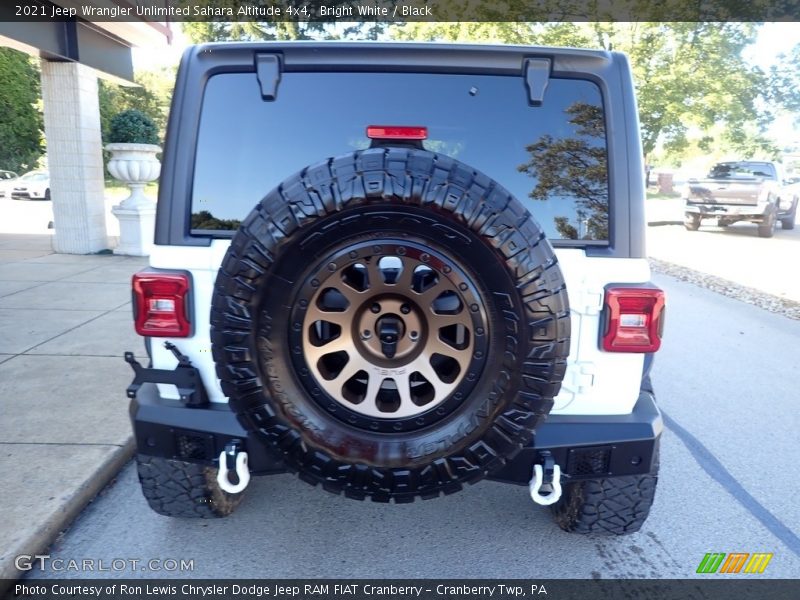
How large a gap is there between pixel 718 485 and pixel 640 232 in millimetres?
1947

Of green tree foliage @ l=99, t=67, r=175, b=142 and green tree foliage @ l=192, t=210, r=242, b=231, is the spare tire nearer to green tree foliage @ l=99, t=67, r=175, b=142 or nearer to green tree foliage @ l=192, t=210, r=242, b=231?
green tree foliage @ l=192, t=210, r=242, b=231

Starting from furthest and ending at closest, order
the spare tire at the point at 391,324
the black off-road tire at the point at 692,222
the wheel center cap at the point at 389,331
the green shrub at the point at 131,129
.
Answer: the black off-road tire at the point at 692,222
the green shrub at the point at 131,129
the wheel center cap at the point at 389,331
the spare tire at the point at 391,324

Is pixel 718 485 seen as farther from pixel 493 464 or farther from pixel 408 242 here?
pixel 408 242

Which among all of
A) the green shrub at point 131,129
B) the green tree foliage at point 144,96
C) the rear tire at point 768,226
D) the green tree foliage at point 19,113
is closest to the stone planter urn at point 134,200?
the green shrub at point 131,129

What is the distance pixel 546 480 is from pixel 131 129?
10148mm

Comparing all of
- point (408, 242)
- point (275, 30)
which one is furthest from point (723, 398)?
point (275, 30)

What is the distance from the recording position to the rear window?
7.25ft

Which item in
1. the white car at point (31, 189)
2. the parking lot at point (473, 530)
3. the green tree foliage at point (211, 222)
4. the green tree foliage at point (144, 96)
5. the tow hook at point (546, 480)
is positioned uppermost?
the green tree foliage at point (144, 96)

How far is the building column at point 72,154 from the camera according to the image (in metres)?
9.68

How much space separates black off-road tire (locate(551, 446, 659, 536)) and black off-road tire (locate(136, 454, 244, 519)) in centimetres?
163

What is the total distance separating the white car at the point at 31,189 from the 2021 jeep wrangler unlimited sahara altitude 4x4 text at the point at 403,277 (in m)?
24.1

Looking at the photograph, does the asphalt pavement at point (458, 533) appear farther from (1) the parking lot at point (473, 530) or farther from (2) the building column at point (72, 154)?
→ (2) the building column at point (72, 154)

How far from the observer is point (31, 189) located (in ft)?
74.0

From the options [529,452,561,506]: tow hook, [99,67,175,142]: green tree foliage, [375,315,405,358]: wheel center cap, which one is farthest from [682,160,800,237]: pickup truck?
[99,67,175,142]: green tree foliage
